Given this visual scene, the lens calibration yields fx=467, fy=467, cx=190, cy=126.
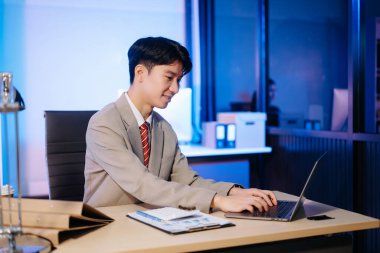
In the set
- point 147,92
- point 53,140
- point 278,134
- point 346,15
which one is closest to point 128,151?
point 147,92

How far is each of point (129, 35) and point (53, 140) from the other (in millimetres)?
2076

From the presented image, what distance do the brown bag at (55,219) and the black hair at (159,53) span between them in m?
0.74

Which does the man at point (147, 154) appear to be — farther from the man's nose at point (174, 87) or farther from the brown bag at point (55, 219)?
the brown bag at point (55, 219)

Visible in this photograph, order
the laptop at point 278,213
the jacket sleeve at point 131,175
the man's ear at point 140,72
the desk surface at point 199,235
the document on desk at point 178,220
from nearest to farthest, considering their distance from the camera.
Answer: the desk surface at point 199,235 < the document on desk at point 178,220 < the laptop at point 278,213 < the jacket sleeve at point 131,175 < the man's ear at point 140,72

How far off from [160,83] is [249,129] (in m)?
1.96

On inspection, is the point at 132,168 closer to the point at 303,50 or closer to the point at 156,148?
the point at 156,148

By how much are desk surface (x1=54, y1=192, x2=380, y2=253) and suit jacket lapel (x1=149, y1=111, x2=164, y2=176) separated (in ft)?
1.17

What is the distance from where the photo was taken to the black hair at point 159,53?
73.7 inches

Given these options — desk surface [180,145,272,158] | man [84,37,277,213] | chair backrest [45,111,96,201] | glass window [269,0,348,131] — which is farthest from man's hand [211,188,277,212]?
glass window [269,0,348,131]

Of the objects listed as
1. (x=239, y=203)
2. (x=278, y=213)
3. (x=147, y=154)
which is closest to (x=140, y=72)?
(x=147, y=154)

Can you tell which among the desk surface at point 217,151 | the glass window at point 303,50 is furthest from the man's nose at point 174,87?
the glass window at point 303,50

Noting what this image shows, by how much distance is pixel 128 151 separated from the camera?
1.70 meters

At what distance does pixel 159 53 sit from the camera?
187 centimetres

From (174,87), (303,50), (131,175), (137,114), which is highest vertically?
(303,50)
